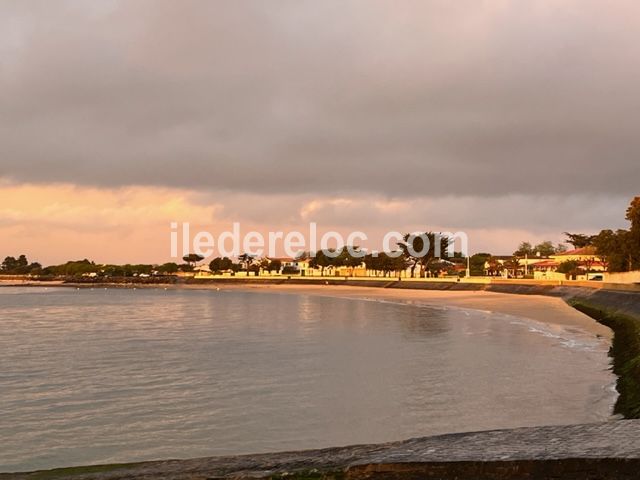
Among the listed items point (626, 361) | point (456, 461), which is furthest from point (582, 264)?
point (456, 461)

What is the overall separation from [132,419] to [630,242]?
90999 mm

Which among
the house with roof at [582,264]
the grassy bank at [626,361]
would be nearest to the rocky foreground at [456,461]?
the grassy bank at [626,361]

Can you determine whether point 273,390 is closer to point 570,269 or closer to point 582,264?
point 570,269

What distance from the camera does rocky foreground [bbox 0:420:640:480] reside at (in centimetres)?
907

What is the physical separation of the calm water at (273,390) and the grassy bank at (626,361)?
0.67 m

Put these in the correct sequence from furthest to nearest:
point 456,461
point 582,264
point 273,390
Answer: point 582,264 < point 273,390 < point 456,461

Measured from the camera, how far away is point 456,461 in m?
9.34

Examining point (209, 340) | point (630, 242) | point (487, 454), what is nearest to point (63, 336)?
point (209, 340)

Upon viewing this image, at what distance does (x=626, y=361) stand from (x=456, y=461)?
2385 centimetres

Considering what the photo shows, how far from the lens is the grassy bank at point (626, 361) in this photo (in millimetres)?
20359

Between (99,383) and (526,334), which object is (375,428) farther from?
(526,334)

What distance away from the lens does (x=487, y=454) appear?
9.72 metres

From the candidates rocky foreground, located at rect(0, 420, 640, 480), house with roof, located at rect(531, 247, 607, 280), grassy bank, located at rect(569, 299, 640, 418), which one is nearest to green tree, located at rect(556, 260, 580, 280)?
house with roof, located at rect(531, 247, 607, 280)

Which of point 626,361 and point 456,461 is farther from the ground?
point 456,461
